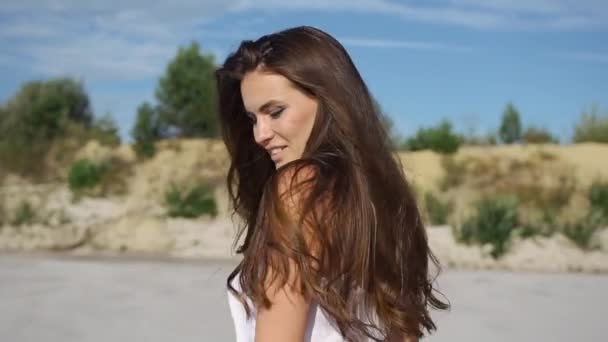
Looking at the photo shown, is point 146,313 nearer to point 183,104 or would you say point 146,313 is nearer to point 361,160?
point 361,160

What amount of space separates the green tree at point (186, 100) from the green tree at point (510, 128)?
9089 mm

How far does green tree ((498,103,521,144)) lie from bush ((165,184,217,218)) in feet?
52.0

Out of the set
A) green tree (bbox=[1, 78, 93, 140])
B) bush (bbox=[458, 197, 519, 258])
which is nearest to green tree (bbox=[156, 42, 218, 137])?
green tree (bbox=[1, 78, 93, 140])

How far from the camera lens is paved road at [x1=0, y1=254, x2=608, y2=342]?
264 inches

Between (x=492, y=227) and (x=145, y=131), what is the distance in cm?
1789

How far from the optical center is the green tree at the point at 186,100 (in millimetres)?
29531

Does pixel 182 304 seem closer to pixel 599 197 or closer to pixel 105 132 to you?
pixel 599 197

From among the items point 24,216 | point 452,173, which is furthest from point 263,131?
point 452,173

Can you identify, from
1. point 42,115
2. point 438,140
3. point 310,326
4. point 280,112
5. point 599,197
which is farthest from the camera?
point 42,115

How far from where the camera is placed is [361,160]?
1840mm

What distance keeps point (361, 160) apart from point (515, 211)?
10167mm

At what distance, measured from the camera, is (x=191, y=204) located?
13.9m

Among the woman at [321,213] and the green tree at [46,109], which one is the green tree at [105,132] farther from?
the woman at [321,213]

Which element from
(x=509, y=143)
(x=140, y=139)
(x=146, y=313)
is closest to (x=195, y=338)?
(x=146, y=313)
